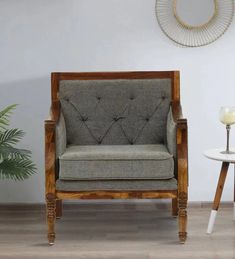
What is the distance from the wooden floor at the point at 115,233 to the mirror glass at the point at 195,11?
4.07ft

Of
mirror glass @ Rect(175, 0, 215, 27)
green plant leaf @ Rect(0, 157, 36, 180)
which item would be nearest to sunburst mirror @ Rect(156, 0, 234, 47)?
mirror glass @ Rect(175, 0, 215, 27)

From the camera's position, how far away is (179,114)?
3.02 m

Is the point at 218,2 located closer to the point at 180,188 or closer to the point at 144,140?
the point at 144,140

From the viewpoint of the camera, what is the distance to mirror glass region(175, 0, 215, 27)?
3.42 metres

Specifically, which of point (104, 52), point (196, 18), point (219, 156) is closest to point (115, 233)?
point (219, 156)

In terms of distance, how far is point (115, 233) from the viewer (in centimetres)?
298

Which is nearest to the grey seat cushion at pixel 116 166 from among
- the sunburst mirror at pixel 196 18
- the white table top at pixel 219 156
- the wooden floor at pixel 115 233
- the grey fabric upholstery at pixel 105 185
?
the grey fabric upholstery at pixel 105 185

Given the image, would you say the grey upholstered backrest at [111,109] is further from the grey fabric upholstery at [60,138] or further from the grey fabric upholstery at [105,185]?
the grey fabric upholstery at [105,185]

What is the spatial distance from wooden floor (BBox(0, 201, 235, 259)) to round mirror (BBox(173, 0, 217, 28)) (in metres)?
1.23

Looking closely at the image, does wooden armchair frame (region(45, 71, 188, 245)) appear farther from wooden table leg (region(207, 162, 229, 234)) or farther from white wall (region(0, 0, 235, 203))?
white wall (region(0, 0, 235, 203))

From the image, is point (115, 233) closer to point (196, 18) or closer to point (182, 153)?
point (182, 153)

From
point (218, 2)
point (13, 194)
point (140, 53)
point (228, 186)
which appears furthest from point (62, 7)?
point (228, 186)

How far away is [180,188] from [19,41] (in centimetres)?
153

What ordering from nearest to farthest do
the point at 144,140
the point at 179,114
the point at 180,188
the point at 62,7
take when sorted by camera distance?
the point at 180,188, the point at 179,114, the point at 144,140, the point at 62,7
